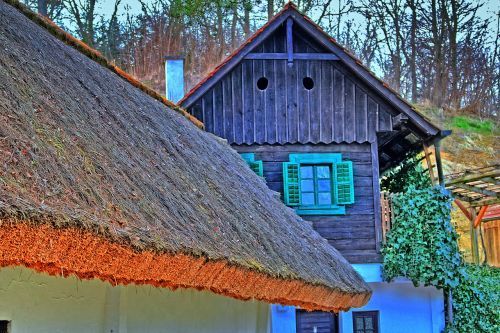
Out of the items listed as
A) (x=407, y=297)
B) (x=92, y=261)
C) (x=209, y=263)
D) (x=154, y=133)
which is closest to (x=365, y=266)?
(x=407, y=297)

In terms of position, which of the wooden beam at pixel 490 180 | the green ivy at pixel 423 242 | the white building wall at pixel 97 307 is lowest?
the white building wall at pixel 97 307

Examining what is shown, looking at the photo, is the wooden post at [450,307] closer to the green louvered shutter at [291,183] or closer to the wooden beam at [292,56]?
the green louvered shutter at [291,183]

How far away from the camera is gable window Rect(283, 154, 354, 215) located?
54.8 ft

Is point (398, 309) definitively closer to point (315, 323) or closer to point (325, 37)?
point (315, 323)

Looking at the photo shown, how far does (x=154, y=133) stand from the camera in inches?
357

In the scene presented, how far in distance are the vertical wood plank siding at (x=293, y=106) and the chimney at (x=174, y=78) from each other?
67 centimetres

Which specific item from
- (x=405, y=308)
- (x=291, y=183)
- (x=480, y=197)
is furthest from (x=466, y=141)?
(x=291, y=183)

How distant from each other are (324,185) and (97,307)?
A: 10398 millimetres

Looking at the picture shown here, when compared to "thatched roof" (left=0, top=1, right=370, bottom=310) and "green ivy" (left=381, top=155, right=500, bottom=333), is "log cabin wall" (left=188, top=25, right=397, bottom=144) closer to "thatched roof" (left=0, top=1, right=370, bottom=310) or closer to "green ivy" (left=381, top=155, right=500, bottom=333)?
"green ivy" (left=381, top=155, right=500, bottom=333)

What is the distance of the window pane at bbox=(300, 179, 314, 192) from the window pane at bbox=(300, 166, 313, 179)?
3.8 inches

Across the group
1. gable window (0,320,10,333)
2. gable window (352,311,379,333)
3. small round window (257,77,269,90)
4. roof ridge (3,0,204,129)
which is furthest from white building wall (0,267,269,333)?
small round window (257,77,269,90)

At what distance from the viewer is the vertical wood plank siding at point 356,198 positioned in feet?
55.0

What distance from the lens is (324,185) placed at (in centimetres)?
1691

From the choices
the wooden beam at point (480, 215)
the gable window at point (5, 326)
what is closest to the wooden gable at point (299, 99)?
the wooden beam at point (480, 215)
